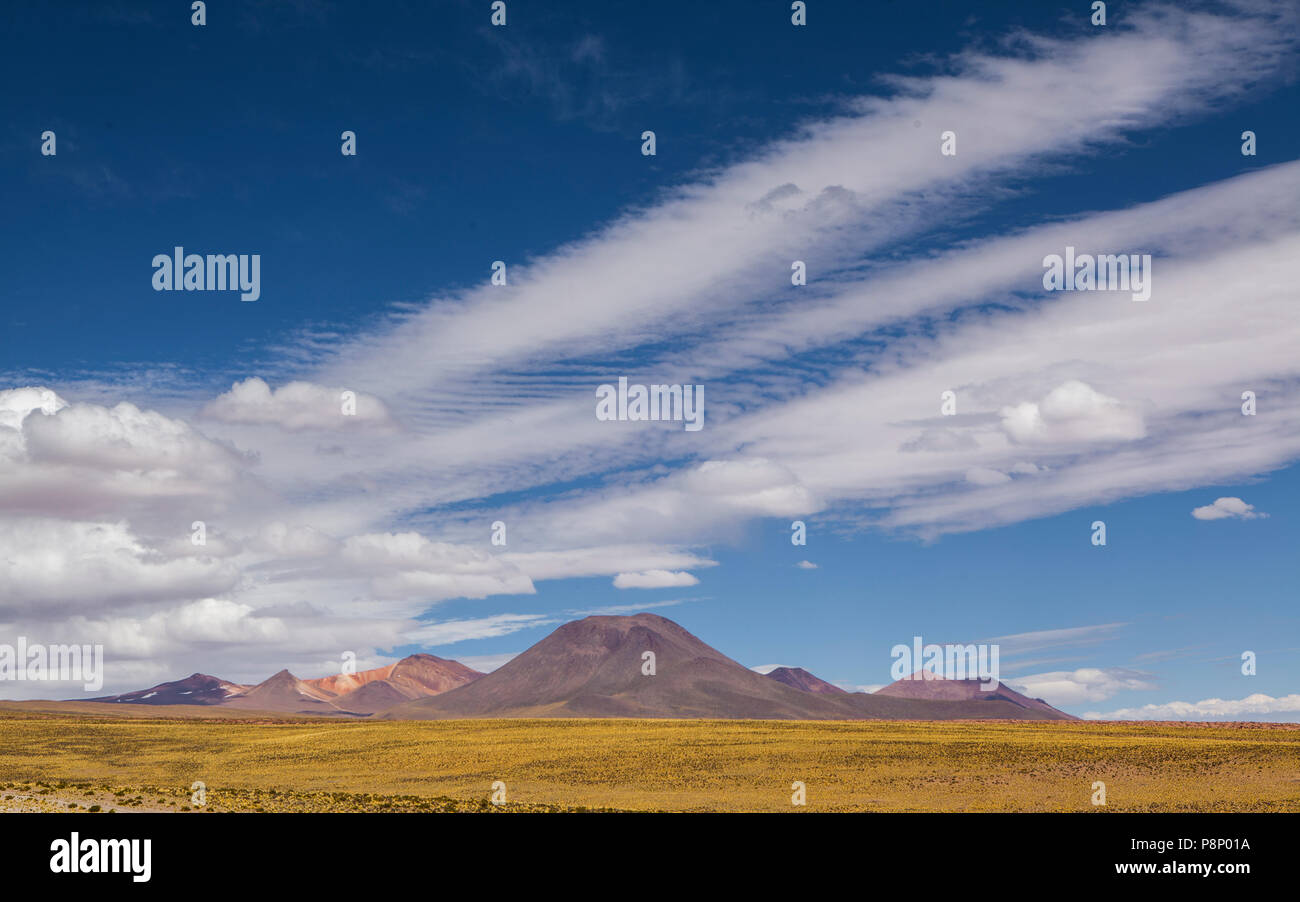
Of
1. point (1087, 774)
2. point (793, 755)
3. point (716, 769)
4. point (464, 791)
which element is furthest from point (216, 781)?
point (1087, 774)

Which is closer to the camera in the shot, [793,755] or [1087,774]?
[1087,774]

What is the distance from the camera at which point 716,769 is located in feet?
244

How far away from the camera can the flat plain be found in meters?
51.7

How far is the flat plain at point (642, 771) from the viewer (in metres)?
51.7

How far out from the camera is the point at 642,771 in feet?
244
